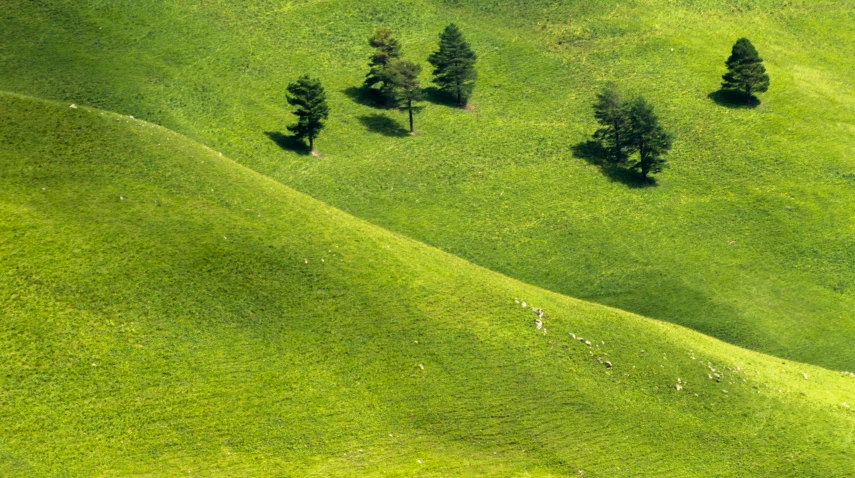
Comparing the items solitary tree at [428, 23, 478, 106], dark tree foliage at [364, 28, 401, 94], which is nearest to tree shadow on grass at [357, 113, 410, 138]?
dark tree foliage at [364, 28, 401, 94]

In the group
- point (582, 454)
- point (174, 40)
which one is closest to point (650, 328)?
point (582, 454)

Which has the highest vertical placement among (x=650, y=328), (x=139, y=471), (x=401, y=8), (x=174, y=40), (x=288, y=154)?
(x=401, y=8)

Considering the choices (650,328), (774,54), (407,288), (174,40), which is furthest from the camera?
(774,54)

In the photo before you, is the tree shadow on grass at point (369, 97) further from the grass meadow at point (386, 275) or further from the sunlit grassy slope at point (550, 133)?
the grass meadow at point (386, 275)

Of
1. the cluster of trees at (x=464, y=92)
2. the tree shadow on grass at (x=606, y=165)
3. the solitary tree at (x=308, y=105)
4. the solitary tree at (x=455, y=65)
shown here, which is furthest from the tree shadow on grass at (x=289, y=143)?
the tree shadow on grass at (x=606, y=165)

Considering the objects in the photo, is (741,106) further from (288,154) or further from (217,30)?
(217,30)
